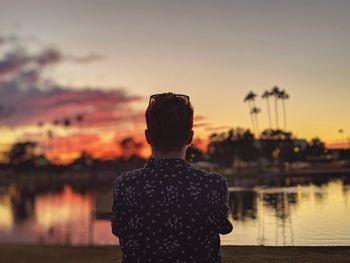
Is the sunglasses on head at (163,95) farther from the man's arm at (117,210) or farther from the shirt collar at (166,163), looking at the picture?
the man's arm at (117,210)

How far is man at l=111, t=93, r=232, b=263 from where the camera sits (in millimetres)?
2285

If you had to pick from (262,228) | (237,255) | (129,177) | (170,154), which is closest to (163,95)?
(170,154)

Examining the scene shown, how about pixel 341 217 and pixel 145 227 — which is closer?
pixel 145 227

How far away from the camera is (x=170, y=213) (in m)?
2.29

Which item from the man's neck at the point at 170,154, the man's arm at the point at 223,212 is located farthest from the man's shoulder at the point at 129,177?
the man's arm at the point at 223,212

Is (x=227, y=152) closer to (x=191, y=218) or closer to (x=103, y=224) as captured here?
(x=103, y=224)

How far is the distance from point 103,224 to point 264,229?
583 inches

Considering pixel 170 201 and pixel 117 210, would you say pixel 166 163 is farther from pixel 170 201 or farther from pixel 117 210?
pixel 117 210

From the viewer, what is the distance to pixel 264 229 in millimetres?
33469

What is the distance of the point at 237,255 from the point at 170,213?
13794 mm

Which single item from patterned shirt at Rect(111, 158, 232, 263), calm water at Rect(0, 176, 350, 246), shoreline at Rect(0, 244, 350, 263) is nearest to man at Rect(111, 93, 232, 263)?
patterned shirt at Rect(111, 158, 232, 263)

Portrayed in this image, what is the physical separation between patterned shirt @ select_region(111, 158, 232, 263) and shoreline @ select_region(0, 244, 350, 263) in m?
11.3

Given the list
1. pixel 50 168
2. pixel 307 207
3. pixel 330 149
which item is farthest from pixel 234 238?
pixel 50 168

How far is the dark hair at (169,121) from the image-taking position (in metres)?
2.38
